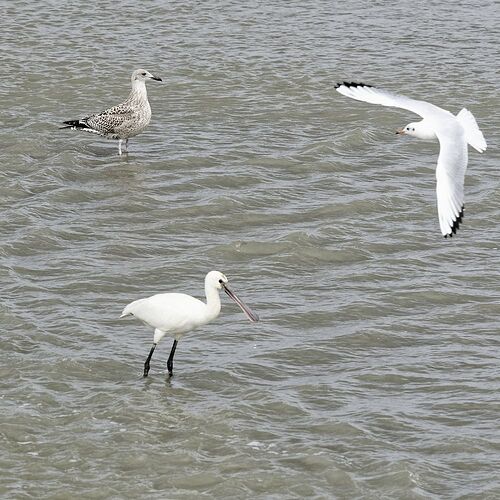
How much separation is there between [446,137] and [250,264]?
2.07m

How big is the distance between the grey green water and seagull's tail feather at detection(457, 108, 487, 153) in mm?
1077

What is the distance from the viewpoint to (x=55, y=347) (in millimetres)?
10117

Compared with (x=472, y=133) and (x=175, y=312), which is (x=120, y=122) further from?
(x=175, y=312)

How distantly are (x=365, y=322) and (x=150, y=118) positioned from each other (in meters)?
5.82

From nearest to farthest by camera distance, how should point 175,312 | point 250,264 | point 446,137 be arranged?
point 175,312 < point 446,137 < point 250,264

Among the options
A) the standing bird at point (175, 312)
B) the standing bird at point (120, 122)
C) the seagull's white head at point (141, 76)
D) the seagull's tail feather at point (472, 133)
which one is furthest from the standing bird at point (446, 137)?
the seagull's white head at point (141, 76)

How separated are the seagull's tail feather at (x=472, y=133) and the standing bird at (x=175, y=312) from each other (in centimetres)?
308

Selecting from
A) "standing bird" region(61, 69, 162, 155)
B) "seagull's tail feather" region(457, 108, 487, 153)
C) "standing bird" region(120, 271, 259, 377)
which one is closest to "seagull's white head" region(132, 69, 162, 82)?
"standing bird" region(61, 69, 162, 155)

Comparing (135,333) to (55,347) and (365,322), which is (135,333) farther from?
(365,322)

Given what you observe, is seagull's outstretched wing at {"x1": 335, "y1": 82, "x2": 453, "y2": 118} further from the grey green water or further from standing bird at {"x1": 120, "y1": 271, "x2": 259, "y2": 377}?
standing bird at {"x1": 120, "y1": 271, "x2": 259, "y2": 377}

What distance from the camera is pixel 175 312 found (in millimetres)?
9602

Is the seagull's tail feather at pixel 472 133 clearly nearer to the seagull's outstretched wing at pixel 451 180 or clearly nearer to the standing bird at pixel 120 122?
the seagull's outstretched wing at pixel 451 180

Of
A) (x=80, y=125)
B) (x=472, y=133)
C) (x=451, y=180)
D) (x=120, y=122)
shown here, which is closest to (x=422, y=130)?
(x=472, y=133)

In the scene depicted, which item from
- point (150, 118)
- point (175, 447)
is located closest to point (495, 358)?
point (175, 447)
